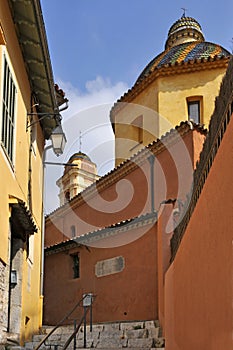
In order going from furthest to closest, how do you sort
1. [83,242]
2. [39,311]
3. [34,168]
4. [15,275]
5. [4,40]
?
1. [83,242]
2. [39,311]
3. [34,168]
4. [15,275]
5. [4,40]

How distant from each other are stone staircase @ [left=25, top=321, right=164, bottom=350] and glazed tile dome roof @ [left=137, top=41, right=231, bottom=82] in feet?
36.6

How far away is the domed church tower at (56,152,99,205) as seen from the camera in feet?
113

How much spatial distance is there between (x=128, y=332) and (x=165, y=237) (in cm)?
249

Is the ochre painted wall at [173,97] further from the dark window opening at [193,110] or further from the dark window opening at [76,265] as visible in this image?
the dark window opening at [76,265]

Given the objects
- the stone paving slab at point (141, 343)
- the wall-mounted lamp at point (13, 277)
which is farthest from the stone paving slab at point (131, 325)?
the wall-mounted lamp at point (13, 277)

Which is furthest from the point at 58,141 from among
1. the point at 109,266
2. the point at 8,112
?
the point at 109,266

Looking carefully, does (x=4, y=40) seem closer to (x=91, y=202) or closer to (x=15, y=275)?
(x=15, y=275)

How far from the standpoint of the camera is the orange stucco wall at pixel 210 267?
5387mm

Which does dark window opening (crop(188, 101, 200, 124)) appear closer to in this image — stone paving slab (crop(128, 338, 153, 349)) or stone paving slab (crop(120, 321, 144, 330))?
stone paving slab (crop(120, 321, 144, 330))

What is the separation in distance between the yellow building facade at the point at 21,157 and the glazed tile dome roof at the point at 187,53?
28.8 feet

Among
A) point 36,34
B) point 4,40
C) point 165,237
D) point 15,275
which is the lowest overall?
point 15,275

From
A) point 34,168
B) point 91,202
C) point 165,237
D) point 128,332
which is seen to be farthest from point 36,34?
point 91,202

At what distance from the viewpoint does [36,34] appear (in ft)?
37.3

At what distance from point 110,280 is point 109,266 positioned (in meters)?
0.47
